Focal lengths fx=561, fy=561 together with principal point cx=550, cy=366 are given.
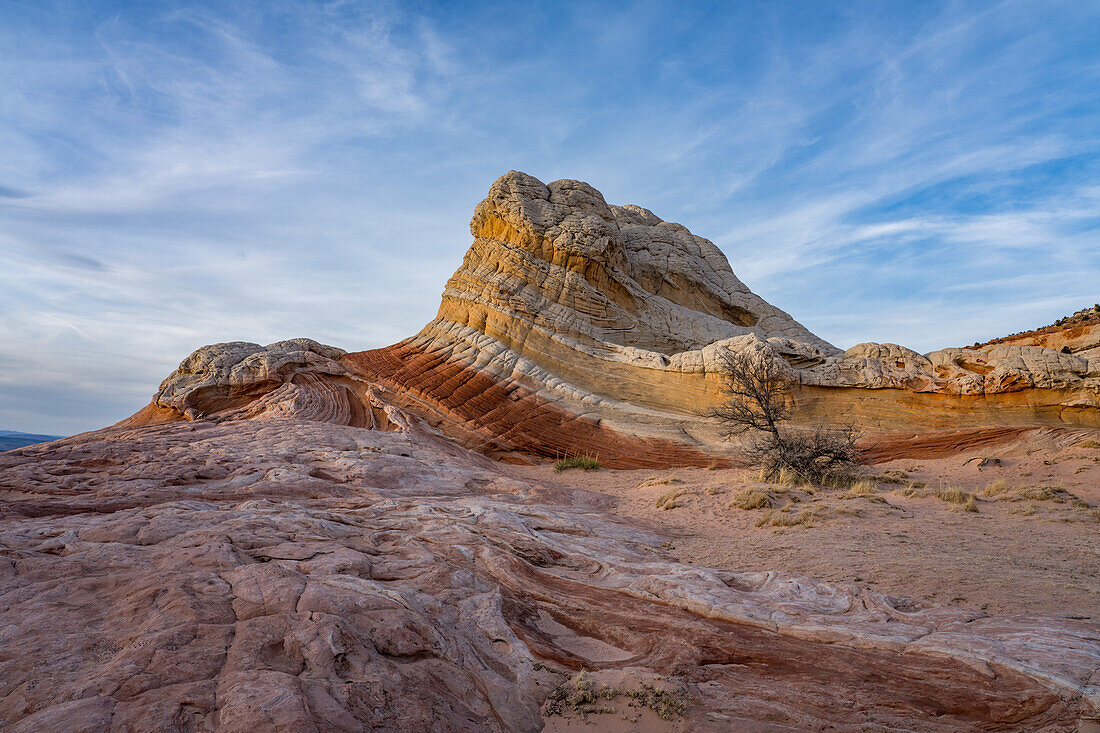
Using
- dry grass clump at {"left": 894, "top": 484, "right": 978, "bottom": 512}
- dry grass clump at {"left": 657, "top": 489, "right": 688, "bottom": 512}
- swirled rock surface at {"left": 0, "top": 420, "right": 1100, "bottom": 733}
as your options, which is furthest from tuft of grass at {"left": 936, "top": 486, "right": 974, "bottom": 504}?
swirled rock surface at {"left": 0, "top": 420, "right": 1100, "bottom": 733}

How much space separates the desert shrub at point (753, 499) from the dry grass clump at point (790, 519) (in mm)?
711

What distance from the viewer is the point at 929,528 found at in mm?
8453

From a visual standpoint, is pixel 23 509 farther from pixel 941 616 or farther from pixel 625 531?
pixel 941 616

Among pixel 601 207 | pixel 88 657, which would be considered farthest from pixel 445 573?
pixel 601 207

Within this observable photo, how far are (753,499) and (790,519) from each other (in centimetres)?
120

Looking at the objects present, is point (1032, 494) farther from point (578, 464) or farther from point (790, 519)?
point (578, 464)

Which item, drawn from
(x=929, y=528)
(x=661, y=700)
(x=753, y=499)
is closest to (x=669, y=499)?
(x=753, y=499)

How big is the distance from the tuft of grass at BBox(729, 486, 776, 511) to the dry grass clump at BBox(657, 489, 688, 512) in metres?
1.12

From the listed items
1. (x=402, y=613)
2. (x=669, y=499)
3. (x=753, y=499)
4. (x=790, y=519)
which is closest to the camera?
(x=402, y=613)

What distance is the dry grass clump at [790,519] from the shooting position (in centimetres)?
907

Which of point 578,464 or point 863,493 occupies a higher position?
point 578,464

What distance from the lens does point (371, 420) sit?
17.5 meters

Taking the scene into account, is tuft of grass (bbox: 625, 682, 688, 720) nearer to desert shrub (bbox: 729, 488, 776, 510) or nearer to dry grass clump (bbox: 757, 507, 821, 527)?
dry grass clump (bbox: 757, 507, 821, 527)

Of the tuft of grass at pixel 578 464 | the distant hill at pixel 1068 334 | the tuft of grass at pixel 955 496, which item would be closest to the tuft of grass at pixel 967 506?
the tuft of grass at pixel 955 496
